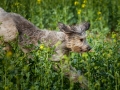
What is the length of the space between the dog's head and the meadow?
0.17 metres

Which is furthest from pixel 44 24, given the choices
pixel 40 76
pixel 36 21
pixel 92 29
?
pixel 40 76

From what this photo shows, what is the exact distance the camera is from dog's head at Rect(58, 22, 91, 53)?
767 centimetres

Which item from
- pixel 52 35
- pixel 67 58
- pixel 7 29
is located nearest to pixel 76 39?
pixel 52 35

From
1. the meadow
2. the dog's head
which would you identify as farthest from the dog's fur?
the meadow

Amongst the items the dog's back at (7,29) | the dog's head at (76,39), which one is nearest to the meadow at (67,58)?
the dog's head at (76,39)

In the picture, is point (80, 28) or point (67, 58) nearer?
point (67, 58)

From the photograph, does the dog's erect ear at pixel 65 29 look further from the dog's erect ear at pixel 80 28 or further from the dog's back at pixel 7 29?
the dog's back at pixel 7 29

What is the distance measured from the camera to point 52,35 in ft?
27.1

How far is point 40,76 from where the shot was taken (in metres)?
6.49

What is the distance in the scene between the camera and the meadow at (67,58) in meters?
6.15

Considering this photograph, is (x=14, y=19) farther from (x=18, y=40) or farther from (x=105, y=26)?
(x=105, y=26)

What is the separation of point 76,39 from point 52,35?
66 cm

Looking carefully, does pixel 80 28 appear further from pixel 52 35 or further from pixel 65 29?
pixel 52 35

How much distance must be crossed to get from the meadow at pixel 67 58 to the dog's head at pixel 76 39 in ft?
0.56
